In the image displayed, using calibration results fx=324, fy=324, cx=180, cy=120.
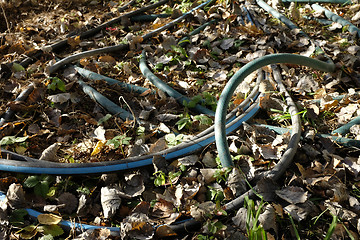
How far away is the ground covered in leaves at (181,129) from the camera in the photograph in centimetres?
166

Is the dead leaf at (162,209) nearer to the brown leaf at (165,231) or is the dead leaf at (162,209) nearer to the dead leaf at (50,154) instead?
the brown leaf at (165,231)

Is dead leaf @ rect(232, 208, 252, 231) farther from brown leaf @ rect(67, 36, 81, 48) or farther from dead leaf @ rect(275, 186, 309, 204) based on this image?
brown leaf @ rect(67, 36, 81, 48)

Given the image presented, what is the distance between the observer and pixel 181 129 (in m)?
2.25

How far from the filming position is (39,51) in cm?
298

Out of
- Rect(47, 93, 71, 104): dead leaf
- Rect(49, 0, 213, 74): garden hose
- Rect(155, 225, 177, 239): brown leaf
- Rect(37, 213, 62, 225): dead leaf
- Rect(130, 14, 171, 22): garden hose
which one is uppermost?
Rect(130, 14, 171, 22): garden hose


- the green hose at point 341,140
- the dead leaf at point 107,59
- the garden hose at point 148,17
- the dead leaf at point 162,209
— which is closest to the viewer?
the dead leaf at point 162,209

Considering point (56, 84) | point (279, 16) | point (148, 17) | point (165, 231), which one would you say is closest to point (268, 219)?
point (165, 231)

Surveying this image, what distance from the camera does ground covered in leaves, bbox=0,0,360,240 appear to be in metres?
1.66

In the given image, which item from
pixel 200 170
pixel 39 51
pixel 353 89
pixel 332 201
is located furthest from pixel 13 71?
pixel 353 89

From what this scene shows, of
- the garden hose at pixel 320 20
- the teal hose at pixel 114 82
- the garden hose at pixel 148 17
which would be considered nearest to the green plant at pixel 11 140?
the teal hose at pixel 114 82

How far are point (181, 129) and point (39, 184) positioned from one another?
3.13 feet

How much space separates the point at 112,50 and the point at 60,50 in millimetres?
540

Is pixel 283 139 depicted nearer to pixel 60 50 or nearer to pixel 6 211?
pixel 6 211

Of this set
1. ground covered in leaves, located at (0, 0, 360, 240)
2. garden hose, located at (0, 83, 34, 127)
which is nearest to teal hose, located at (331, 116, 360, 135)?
ground covered in leaves, located at (0, 0, 360, 240)
